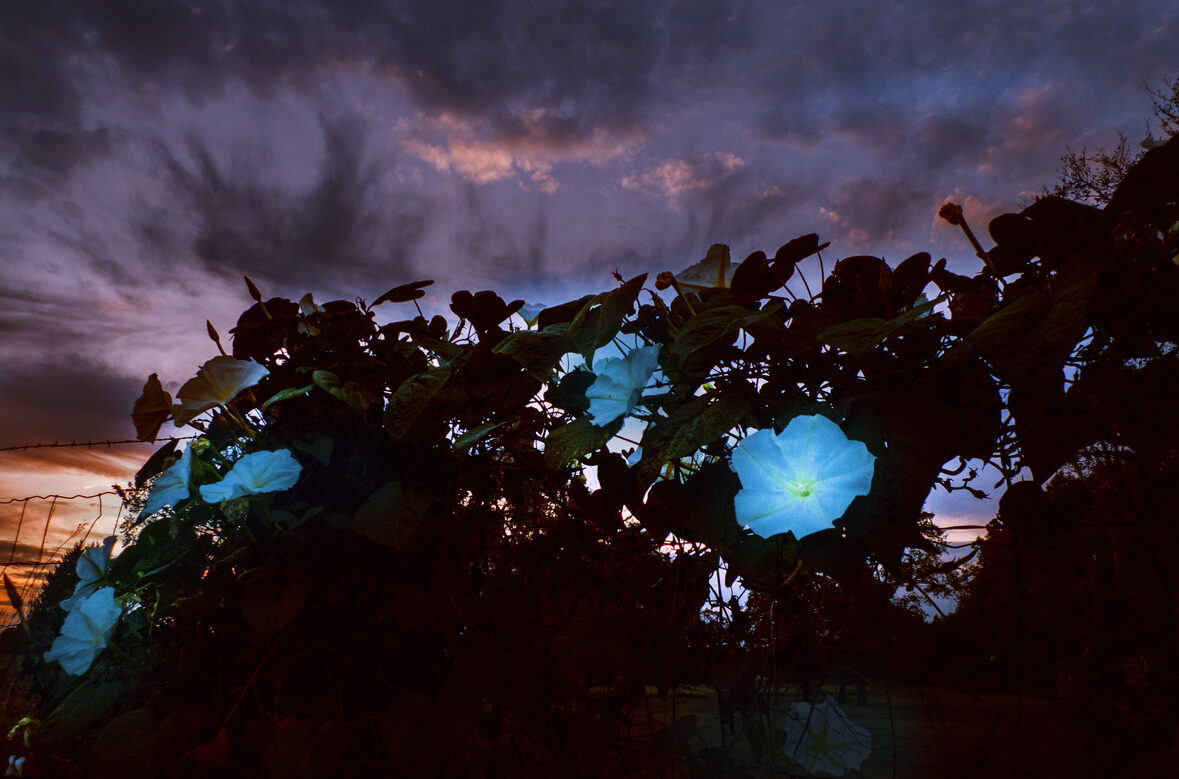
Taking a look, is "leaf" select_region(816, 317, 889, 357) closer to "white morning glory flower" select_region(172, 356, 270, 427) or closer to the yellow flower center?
the yellow flower center

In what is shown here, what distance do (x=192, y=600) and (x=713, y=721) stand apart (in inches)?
32.7

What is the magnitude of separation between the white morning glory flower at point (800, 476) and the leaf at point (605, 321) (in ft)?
0.68

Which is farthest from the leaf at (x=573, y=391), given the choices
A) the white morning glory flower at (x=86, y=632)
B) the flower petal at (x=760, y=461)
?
the white morning glory flower at (x=86, y=632)

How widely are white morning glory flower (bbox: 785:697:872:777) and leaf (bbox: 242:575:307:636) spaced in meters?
0.70

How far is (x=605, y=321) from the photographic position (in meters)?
0.70

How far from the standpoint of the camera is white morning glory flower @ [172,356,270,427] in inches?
35.5

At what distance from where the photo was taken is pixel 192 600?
3.10ft

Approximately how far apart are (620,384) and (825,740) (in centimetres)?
58

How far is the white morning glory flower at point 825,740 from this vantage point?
798mm

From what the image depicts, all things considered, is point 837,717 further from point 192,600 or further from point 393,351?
point 192,600

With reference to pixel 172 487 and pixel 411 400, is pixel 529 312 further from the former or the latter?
pixel 172 487

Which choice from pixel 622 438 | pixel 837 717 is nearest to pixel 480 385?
pixel 622 438

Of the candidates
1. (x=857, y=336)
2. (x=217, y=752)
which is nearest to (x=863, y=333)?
(x=857, y=336)

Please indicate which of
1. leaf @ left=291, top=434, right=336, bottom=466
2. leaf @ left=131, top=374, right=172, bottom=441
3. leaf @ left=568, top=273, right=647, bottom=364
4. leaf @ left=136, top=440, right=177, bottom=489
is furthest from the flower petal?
leaf @ left=136, top=440, right=177, bottom=489
